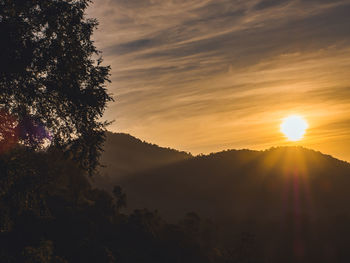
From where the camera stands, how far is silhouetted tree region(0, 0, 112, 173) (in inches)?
647

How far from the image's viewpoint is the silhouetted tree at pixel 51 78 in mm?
16438

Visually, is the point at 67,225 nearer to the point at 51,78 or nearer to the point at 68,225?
the point at 68,225

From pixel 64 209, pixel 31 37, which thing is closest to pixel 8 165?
pixel 31 37

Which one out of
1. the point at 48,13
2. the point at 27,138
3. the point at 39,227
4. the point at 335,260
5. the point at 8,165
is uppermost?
the point at 48,13

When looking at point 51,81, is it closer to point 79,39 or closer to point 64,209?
point 79,39

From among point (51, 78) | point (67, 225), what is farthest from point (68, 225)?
point (51, 78)

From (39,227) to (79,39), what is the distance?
60.8m

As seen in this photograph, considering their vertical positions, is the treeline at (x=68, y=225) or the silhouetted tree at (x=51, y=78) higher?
the silhouetted tree at (x=51, y=78)

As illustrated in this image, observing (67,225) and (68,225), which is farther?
(68,225)

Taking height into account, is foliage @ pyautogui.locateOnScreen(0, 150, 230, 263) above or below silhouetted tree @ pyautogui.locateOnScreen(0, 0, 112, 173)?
below

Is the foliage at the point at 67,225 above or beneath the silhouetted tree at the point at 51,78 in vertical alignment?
beneath

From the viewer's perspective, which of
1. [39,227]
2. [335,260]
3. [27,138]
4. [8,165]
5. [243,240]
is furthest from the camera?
[335,260]

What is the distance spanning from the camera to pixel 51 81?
17453 mm

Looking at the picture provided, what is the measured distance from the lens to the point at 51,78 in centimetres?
1745
